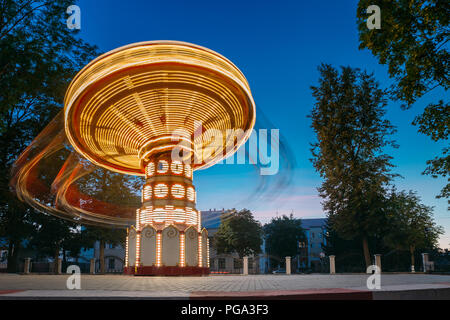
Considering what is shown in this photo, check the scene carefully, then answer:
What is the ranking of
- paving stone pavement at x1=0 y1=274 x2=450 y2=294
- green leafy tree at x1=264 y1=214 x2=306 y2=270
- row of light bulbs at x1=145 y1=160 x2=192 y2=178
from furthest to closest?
green leafy tree at x1=264 y1=214 x2=306 y2=270, row of light bulbs at x1=145 y1=160 x2=192 y2=178, paving stone pavement at x1=0 y1=274 x2=450 y2=294

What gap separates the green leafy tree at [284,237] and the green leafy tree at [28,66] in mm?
51941

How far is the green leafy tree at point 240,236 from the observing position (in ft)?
189

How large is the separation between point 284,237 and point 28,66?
61273 mm

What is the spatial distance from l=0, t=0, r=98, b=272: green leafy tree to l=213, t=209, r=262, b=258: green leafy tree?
37.2 metres

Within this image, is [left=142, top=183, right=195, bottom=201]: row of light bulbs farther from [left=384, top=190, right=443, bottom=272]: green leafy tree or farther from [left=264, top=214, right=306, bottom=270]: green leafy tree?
[left=264, top=214, right=306, bottom=270]: green leafy tree

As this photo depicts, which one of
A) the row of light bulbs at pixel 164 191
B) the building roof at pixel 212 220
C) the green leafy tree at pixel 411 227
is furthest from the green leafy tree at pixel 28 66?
the building roof at pixel 212 220

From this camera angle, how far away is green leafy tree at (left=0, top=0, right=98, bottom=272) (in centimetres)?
1348

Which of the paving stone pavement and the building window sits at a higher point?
the paving stone pavement

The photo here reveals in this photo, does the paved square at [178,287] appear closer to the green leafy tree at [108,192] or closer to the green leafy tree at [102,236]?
the green leafy tree at [108,192]

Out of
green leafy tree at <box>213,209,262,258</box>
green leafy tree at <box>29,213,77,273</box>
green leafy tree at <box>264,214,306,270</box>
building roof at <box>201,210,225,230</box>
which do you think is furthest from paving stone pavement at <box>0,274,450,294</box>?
building roof at <box>201,210,225,230</box>

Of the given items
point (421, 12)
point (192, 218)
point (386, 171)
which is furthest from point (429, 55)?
point (386, 171)

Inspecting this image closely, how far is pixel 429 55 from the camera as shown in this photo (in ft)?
37.7

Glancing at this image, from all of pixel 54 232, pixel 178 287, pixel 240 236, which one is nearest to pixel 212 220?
pixel 240 236
